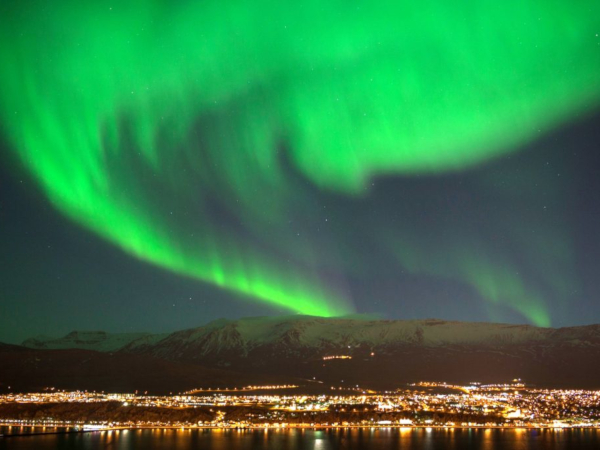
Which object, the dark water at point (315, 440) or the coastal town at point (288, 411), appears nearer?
the dark water at point (315, 440)

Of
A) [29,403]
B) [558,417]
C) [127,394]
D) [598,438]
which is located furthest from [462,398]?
[29,403]

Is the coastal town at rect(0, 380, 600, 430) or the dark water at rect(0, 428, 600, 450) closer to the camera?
the dark water at rect(0, 428, 600, 450)

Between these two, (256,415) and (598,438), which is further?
(256,415)

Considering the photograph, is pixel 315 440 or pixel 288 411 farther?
pixel 288 411

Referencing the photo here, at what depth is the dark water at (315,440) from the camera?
320 ft

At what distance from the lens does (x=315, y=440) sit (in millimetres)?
107438

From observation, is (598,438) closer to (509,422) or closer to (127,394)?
(509,422)

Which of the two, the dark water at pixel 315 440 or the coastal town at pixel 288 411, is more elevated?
the coastal town at pixel 288 411

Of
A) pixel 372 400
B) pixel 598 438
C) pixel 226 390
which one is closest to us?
pixel 598 438

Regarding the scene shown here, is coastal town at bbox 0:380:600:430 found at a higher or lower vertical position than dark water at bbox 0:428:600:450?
higher

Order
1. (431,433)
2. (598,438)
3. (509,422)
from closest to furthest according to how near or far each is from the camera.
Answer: (598,438)
(431,433)
(509,422)

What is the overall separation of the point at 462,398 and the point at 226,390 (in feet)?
196

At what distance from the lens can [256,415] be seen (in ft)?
462

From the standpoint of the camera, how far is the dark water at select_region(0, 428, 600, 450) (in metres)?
97.6
